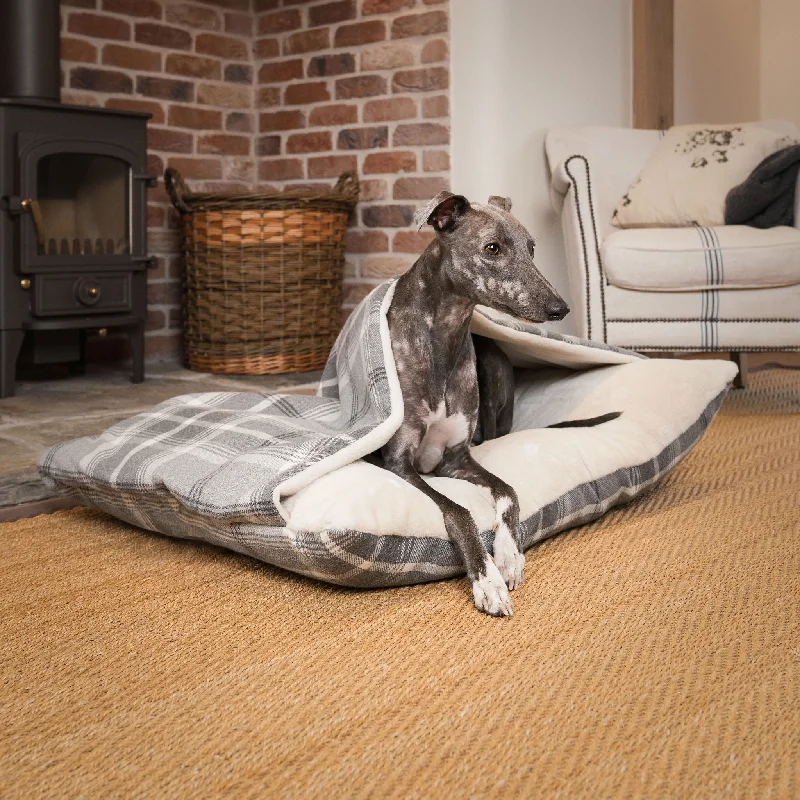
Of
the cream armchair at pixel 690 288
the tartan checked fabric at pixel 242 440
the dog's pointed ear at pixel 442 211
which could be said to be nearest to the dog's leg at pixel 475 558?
the tartan checked fabric at pixel 242 440

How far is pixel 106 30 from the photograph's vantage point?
382 centimetres

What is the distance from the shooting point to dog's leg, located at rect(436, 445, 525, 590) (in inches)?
62.5

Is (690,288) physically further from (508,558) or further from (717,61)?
(717,61)

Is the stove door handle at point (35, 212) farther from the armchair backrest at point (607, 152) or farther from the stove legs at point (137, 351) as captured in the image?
the armchair backrest at point (607, 152)

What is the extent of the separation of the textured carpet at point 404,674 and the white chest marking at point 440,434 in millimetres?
268

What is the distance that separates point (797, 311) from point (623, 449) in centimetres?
140

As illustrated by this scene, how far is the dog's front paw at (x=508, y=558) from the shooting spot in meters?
1.58

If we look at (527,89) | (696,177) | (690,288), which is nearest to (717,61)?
(527,89)

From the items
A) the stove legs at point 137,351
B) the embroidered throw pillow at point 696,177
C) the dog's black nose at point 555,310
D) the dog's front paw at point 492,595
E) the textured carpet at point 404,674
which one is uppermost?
the embroidered throw pillow at point 696,177

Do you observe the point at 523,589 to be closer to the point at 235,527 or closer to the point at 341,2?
the point at 235,527

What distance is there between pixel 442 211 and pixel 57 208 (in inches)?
74.9

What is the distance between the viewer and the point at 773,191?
332 centimetres

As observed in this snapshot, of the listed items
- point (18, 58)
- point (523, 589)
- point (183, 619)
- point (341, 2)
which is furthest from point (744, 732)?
point (341, 2)

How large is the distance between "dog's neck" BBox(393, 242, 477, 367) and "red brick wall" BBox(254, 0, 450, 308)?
1.97 m
